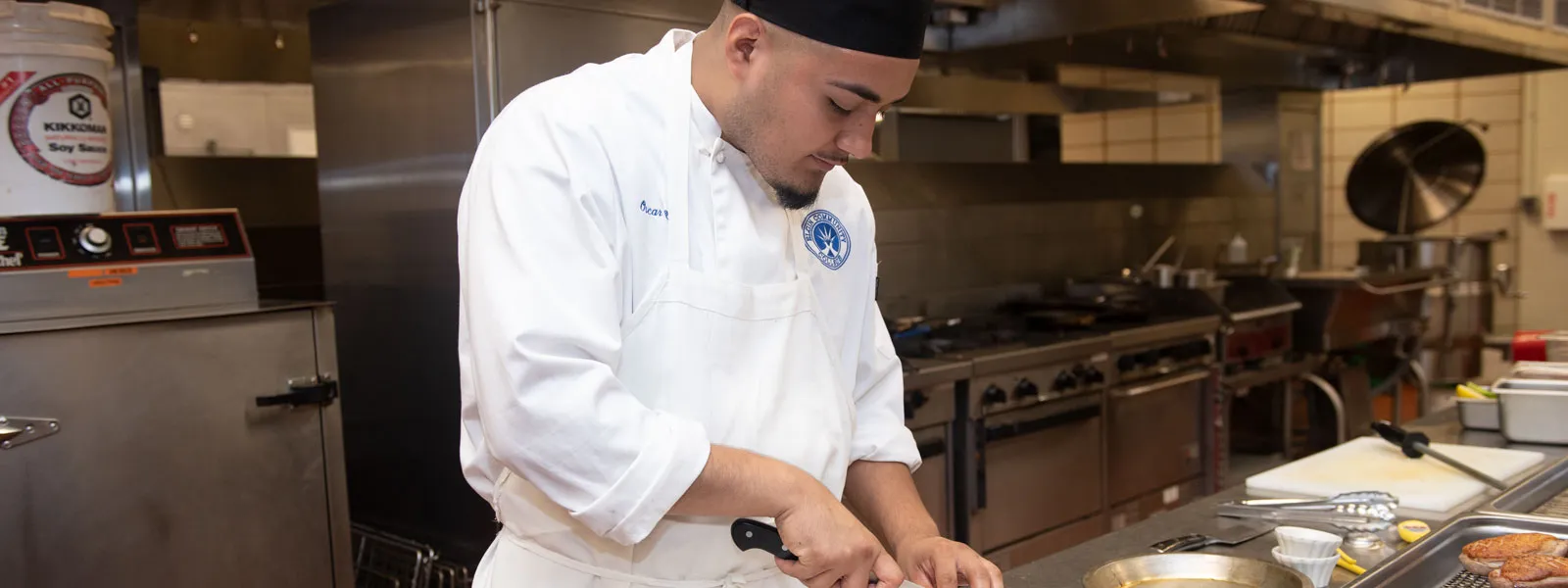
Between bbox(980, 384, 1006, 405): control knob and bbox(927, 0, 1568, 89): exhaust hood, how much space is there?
1.23m

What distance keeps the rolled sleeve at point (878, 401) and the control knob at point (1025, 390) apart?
2120 mm

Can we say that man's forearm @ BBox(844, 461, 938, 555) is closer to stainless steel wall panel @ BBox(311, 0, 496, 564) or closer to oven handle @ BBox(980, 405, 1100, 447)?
stainless steel wall panel @ BBox(311, 0, 496, 564)

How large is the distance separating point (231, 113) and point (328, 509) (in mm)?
2942

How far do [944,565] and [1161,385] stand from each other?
314 centimetres

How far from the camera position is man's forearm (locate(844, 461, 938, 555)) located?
164 centimetres

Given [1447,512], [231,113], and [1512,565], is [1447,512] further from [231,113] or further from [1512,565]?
[231,113]

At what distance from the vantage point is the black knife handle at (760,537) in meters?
1.34

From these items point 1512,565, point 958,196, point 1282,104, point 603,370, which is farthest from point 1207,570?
point 1282,104

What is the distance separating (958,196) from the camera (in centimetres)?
486

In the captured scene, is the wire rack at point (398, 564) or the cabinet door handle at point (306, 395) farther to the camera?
the wire rack at point (398, 564)

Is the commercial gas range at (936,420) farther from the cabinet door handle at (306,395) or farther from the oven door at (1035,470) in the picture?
the cabinet door handle at (306,395)

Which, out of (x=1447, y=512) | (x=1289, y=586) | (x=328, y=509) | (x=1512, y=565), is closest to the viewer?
(x=1289, y=586)

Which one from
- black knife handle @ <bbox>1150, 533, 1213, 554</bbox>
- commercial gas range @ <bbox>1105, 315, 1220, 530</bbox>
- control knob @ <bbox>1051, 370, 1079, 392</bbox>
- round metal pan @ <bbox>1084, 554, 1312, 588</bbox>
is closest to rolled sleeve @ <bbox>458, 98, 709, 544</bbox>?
round metal pan @ <bbox>1084, 554, 1312, 588</bbox>

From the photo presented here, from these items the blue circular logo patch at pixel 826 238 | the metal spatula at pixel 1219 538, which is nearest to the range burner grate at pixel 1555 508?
the metal spatula at pixel 1219 538
